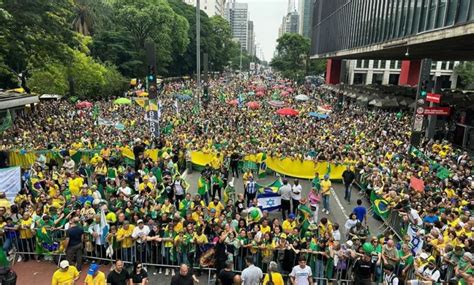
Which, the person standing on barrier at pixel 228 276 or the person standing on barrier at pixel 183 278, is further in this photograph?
the person standing on barrier at pixel 228 276

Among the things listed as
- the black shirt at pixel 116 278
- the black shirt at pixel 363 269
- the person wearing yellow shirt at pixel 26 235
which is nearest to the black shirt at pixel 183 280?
the black shirt at pixel 116 278

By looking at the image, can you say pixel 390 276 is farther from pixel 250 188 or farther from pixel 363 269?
pixel 250 188

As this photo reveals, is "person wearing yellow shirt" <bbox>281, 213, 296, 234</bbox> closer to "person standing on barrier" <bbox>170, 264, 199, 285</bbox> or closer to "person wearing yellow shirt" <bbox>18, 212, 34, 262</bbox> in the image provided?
"person standing on barrier" <bbox>170, 264, 199, 285</bbox>

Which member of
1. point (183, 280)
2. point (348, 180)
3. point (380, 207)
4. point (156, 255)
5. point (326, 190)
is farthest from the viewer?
point (348, 180)

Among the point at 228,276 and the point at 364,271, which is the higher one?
the point at 228,276

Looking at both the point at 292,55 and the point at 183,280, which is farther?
the point at 292,55

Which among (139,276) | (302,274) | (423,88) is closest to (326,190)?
(302,274)

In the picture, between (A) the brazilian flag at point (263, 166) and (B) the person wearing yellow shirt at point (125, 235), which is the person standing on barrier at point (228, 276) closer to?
(B) the person wearing yellow shirt at point (125, 235)
